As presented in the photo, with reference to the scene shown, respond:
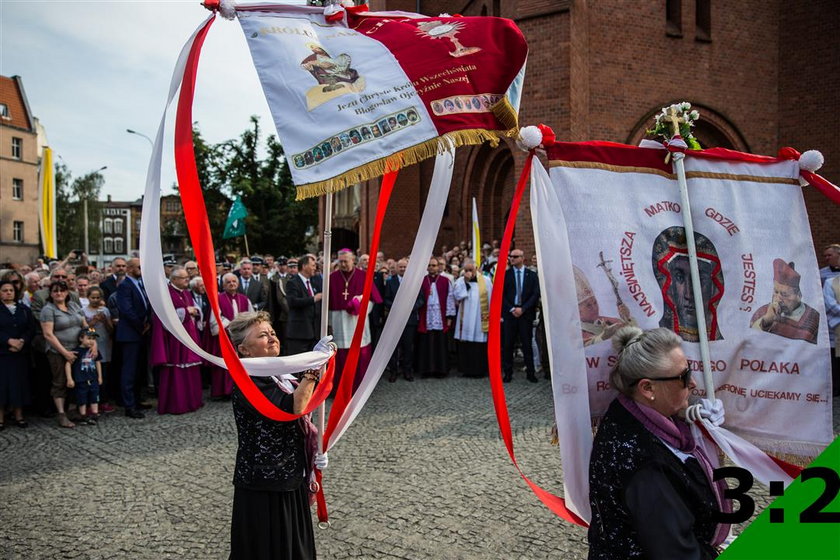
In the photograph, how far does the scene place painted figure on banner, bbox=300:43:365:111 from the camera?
93.3 inches

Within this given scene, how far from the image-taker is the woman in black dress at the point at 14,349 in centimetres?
710

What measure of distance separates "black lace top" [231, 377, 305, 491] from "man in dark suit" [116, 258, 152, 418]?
5.65 meters

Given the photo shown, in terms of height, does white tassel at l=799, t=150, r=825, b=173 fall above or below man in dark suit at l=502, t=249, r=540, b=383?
above

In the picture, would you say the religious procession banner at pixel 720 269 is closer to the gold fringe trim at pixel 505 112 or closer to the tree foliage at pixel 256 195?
the gold fringe trim at pixel 505 112

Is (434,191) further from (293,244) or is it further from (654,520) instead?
(293,244)

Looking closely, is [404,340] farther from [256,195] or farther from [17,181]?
[17,181]

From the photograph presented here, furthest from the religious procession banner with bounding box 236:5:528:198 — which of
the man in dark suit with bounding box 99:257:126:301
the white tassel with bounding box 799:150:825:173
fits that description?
the man in dark suit with bounding box 99:257:126:301

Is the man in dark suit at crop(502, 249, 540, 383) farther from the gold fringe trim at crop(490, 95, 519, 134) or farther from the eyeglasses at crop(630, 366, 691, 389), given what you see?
the eyeglasses at crop(630, 366, 691, 389)

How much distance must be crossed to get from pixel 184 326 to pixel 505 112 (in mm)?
4823

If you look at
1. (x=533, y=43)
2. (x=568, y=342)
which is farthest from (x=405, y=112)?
(x=533, y=43)

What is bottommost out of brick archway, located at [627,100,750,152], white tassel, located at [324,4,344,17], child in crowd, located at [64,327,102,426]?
child in crowd, located at [64,327,102,426]

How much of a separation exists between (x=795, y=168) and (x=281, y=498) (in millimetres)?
2898

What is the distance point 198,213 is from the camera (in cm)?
243

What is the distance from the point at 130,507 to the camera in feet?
15.4
